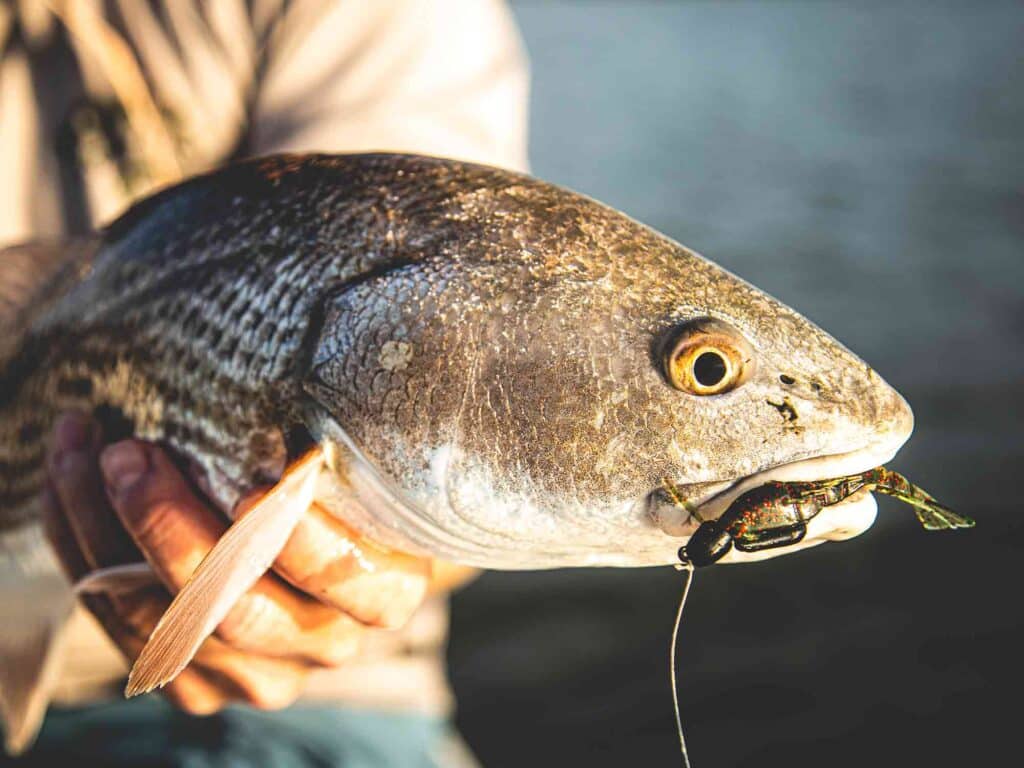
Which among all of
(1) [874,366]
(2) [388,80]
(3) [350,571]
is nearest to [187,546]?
(3) [350,571]

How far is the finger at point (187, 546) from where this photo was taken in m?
2.19

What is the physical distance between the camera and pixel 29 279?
8.99 feet

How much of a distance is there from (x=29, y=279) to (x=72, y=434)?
0.61 meters

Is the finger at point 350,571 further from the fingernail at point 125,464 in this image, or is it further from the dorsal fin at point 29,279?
the dorsal fin at point 29,279

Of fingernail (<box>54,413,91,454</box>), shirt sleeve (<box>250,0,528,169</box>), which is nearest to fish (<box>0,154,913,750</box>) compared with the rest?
fingernail (<box>54,413,91,454</box>)

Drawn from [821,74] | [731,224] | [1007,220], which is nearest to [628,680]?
[731,224]

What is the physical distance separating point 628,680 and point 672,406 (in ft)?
12.9

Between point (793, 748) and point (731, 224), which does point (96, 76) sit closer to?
point (793, 748)

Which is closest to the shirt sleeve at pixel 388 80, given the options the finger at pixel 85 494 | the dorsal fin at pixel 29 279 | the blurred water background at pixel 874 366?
the dorsal fin at pixel 29 279

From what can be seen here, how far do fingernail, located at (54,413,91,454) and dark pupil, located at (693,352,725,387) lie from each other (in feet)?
4.97

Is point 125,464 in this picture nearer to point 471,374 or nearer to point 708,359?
point 471,374

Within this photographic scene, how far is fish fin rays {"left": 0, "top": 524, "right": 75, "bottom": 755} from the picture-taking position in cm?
276

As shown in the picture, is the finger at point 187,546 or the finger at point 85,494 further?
the finger at point 85,494

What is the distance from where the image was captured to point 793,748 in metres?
4.79
